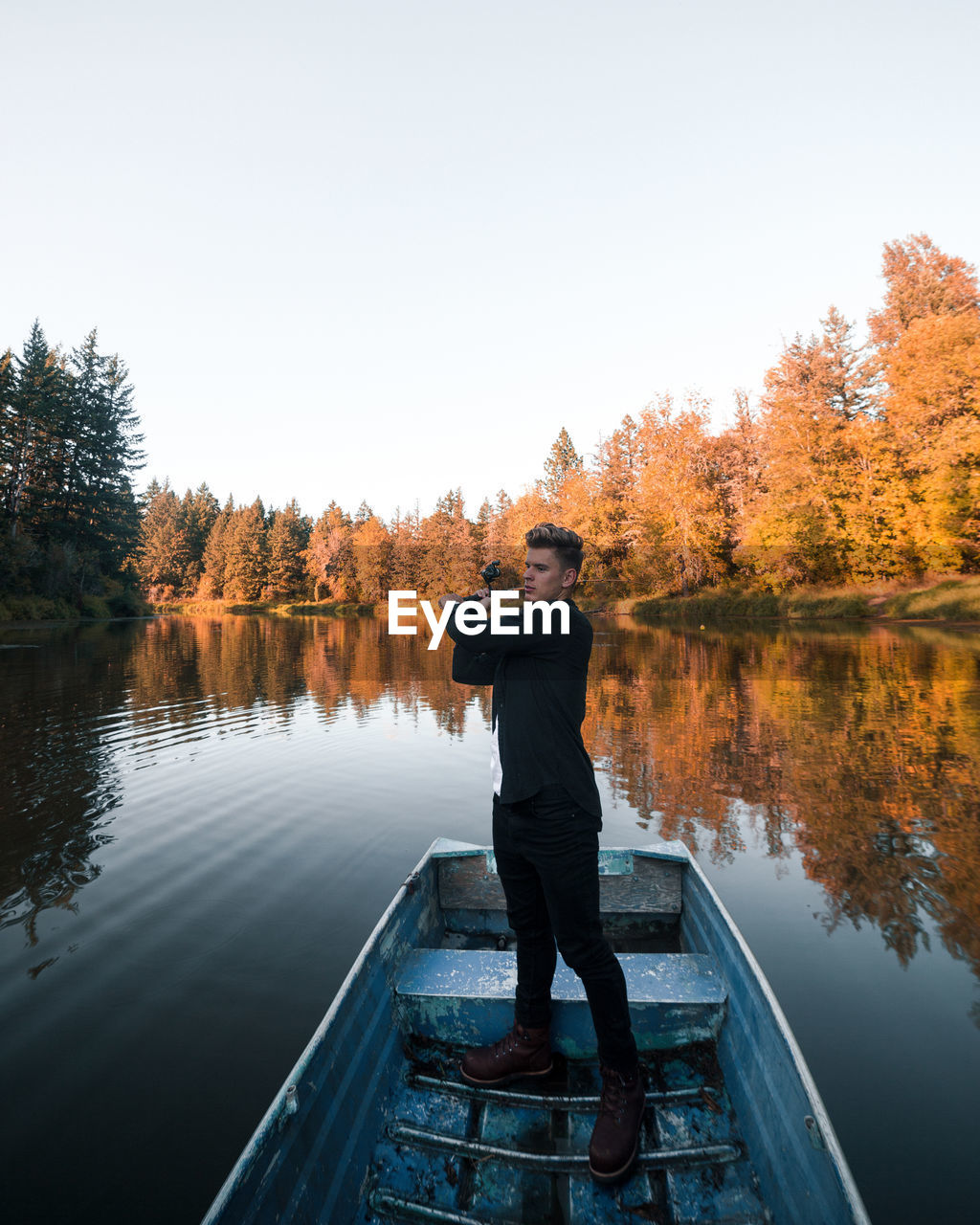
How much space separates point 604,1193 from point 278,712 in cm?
1256

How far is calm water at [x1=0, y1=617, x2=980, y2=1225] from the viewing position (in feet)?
9.75

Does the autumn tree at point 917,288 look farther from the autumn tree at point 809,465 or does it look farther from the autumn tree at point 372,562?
the autumn tree at point 372,562

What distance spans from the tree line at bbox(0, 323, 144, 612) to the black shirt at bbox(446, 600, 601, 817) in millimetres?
41248

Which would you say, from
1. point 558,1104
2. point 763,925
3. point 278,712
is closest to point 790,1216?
point 558,1104

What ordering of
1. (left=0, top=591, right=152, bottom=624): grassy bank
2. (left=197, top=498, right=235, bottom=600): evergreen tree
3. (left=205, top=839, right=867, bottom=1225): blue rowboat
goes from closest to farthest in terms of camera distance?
(left=205, top=839, right=867, bottom=1225): blue rowboat < (left=0, top=591, right=152, bottom=624): grassy bank < (left=197, top=498, right=235, bottom=600): evergreen tree

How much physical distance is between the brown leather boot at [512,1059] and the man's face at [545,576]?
6.17 feet

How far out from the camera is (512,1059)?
2797mm

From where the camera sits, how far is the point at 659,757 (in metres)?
9.86

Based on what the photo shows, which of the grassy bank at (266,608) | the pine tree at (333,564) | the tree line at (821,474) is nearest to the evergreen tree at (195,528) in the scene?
the grassy bank at (266,608)

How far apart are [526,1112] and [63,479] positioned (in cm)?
5100

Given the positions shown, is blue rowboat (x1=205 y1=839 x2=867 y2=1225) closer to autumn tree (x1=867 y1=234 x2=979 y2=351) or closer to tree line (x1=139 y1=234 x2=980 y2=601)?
tree line (x1=139 y1=234 x2=980 y2=601)

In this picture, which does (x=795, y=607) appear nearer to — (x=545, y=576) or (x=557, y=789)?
(x=545, y=576)

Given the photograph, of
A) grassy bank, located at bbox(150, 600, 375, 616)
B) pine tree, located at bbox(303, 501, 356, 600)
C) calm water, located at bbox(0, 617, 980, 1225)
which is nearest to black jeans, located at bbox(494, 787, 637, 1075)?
calm water, located at bbox(0, 617, 980, 1225)

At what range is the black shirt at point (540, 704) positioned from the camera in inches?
99.8
